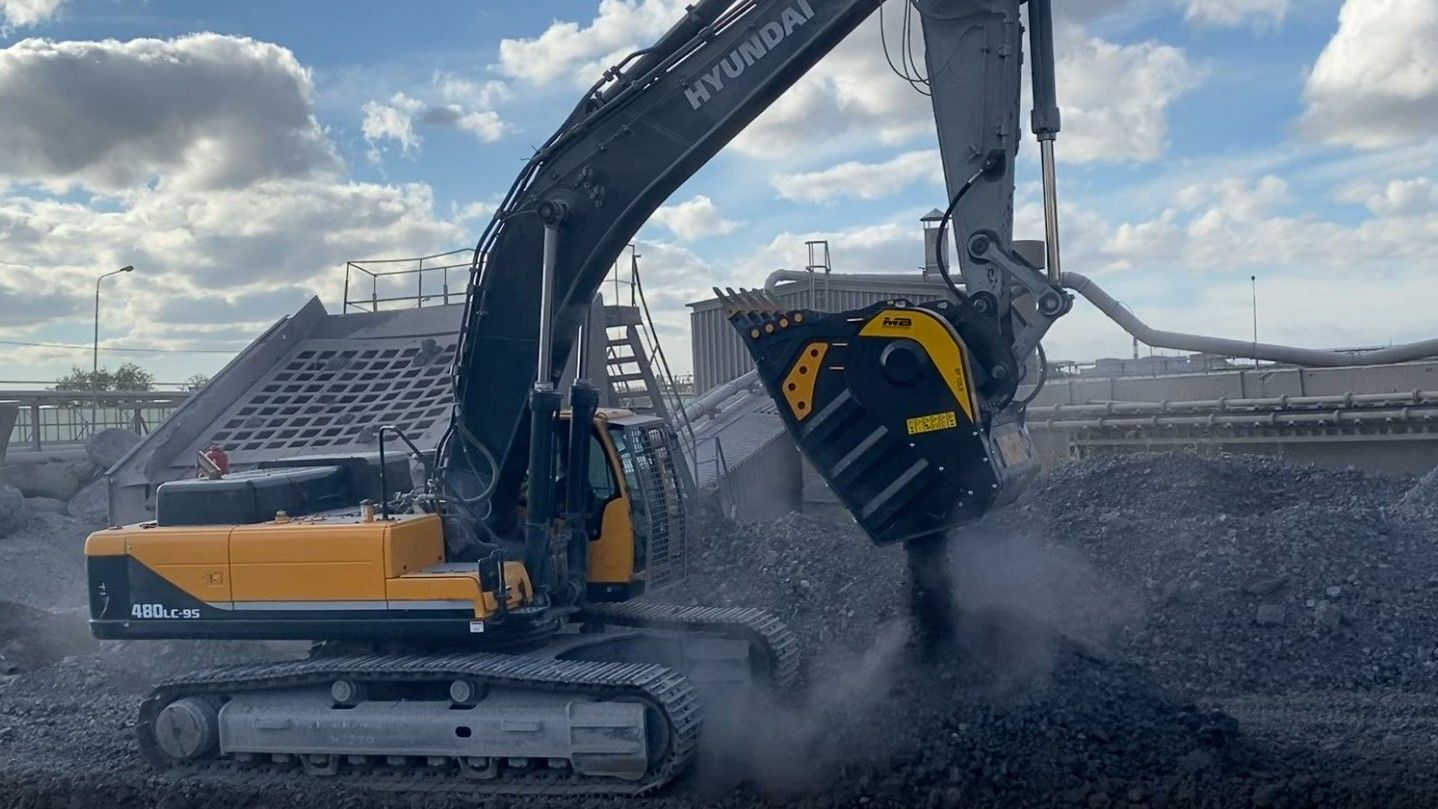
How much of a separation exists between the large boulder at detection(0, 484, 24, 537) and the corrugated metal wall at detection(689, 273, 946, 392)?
396 inches

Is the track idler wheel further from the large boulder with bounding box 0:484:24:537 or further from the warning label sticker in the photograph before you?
the large boulder with bounding box 0:484:24:537

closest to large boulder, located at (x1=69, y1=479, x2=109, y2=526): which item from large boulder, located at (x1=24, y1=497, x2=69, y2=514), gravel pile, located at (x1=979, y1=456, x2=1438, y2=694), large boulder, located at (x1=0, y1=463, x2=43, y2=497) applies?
large boulder, located at (x1=24, y1=497, x2=69, y2=514)

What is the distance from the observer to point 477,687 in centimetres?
777

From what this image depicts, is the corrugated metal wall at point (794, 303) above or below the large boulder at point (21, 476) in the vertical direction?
above

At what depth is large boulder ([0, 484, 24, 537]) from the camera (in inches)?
706

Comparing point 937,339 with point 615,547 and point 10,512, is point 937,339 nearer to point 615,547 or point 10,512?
point 615,547

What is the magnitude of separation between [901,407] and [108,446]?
692 inches

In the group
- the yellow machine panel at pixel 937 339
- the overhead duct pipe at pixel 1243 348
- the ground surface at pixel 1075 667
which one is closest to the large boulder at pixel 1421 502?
the ground surface at pixel 1075 667

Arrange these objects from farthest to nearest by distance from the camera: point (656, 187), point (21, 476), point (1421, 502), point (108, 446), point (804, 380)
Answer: point (108, 446) → point (21, 476) → point (1421, 502) → point (656, 187) → point (804, 380)

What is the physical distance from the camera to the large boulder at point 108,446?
832 inches

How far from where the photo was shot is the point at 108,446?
21453 mm

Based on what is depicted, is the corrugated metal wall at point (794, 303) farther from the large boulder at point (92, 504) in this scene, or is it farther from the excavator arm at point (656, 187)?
the excavator arm at point (656, 187)

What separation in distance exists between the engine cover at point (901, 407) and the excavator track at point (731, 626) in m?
1.63

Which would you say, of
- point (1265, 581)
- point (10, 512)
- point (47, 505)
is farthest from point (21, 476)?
point (1265, 581)
